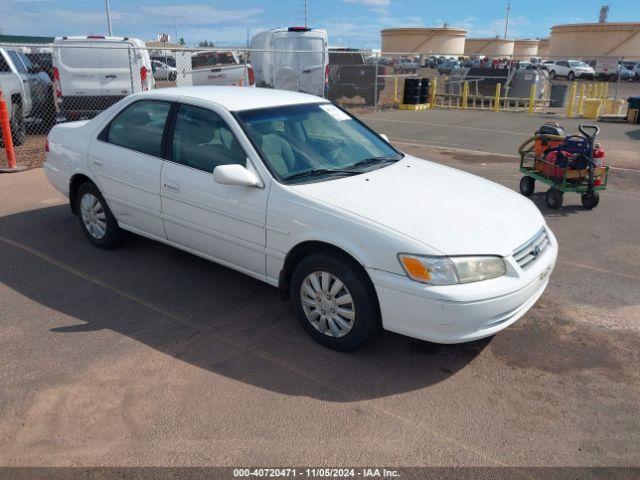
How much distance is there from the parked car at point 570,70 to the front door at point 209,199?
153ft

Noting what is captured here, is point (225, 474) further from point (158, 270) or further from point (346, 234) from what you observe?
point (158, 270)

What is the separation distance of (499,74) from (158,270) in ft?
68.9

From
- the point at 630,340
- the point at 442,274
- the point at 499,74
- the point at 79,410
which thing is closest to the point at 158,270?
the point at 79,410

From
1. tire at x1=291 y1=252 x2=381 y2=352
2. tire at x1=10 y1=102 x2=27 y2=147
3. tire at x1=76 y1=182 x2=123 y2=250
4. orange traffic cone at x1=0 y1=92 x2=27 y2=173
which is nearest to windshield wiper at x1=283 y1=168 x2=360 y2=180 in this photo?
tire at x1=291 y1=252 x2=381 y2=352

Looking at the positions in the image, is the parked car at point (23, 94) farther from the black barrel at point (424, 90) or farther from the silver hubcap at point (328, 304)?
the black barrel at point (424, 90)

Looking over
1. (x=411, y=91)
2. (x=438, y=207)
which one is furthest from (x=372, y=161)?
(x=411, y=91)

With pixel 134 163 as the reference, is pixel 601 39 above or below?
above

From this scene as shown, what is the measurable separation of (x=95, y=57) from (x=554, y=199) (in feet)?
32.2

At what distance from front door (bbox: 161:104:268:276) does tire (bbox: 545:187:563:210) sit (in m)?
4.77

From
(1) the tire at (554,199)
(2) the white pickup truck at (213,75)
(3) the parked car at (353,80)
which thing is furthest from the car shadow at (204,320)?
(3) the parked car at (353,80)

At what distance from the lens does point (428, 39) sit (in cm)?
5138

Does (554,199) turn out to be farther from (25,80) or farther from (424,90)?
(424,90)

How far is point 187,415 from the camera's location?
313cm

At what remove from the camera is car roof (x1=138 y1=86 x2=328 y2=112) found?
448 cm
